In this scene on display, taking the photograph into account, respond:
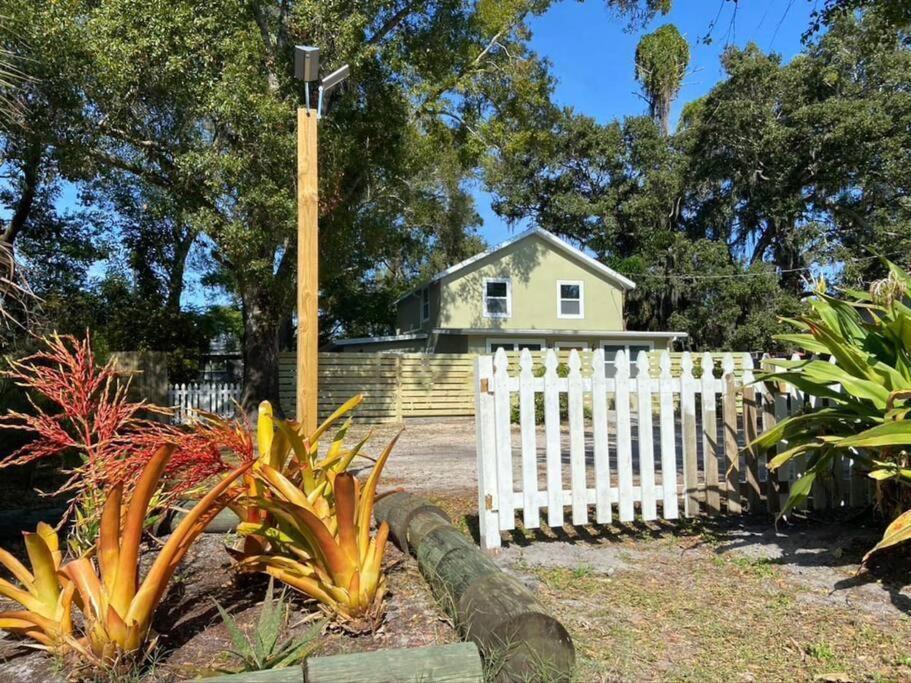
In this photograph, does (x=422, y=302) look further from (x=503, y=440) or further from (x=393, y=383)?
(x=503, y=440)

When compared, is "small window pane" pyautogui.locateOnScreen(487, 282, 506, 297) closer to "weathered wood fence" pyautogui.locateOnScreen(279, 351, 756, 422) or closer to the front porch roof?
the front porch roof

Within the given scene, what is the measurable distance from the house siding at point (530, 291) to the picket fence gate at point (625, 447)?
17.9 metres

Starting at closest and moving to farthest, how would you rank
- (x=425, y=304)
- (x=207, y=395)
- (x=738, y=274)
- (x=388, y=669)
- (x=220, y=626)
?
(x=388, y=669)
(x=220, y=626)
(x=207, y=395)
(x=425, y=304)
(x=738, y=274)

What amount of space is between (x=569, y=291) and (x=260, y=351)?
1301 centimetres

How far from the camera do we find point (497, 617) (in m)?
2.56

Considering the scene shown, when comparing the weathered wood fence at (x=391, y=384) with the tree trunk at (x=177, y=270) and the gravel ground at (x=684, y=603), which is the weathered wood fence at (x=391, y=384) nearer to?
the tree trunk at (x=177, y=270)

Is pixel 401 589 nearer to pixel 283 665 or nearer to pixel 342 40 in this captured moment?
pixel 283 665

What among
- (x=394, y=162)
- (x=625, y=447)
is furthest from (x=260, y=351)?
(x=625, y=447)

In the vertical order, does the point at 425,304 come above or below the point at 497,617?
above

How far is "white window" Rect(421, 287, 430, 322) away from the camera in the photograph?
24.2 m

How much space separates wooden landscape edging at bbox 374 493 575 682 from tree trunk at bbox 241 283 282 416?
41.5 feet

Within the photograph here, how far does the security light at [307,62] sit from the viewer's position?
5.26 metres

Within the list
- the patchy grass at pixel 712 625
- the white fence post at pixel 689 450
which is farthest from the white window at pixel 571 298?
the patchy grass at pixel 712 625

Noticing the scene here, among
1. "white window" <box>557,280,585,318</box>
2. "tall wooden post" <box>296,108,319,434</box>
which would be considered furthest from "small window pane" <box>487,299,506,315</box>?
"tall wooden post" <box>296,108,319,434</box>
